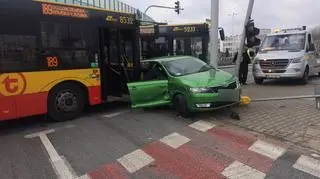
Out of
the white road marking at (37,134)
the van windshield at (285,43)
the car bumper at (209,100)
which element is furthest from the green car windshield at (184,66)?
the van windshield at (285,43)

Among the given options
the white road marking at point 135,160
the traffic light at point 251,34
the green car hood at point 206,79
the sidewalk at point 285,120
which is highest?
the traffic light at point 251,34

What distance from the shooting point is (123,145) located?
7816 mm

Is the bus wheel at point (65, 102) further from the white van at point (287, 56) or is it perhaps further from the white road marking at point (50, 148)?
the white van at point (287, 56)

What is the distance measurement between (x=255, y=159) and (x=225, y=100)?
11.3 feet

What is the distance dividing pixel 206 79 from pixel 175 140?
2.66 metres

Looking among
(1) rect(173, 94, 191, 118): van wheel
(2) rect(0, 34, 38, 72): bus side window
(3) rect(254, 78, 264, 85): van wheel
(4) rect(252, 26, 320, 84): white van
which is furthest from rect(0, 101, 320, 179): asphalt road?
(3) rect(254, 78, 264, 85): van wheel

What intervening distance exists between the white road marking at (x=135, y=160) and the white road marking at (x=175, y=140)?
72cm

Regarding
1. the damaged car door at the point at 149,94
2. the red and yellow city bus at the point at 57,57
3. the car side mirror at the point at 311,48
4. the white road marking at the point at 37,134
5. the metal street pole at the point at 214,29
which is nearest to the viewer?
the white road marking at the point at 37,134

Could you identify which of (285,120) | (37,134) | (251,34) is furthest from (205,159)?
(251,34)

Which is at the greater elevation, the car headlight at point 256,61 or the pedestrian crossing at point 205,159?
the car headlight at point 256,61

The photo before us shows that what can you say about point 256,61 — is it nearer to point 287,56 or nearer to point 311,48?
point 287,56

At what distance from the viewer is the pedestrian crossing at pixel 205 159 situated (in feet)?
19.9

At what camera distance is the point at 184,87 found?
33.2 ft

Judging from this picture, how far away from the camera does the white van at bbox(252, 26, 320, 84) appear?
1672cm
